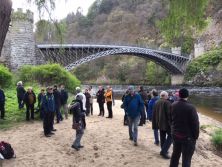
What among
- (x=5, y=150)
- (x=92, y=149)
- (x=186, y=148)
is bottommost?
(x=92, y=149)

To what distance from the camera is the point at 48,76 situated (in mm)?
22016

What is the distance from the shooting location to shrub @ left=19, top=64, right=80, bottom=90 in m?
21.9

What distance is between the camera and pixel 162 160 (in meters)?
8.55

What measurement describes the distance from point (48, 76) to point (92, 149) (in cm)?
1313

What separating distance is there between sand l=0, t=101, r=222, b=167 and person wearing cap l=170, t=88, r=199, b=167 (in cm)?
181

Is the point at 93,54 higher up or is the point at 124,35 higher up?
the point at 124,35

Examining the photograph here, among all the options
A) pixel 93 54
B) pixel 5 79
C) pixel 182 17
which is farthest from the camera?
pixel 93 54

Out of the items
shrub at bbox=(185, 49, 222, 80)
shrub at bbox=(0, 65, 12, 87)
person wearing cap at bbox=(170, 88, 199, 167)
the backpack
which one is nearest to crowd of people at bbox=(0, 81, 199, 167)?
person wearing cap at bbox=(170, 88, 199, 167)

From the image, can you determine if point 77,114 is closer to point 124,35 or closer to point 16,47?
point 16,47

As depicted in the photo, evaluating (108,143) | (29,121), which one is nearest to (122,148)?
(108,143)

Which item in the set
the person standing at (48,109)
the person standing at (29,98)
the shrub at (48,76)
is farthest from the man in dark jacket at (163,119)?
the shrub at (48,76)

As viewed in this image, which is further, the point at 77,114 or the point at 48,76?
the point at 48,76

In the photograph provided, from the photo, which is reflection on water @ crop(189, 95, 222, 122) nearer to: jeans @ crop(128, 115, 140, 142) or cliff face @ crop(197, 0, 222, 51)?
jeans @ crop(128, 115, 140, 142)

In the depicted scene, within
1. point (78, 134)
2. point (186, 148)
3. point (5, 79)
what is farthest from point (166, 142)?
point (5, 79)
